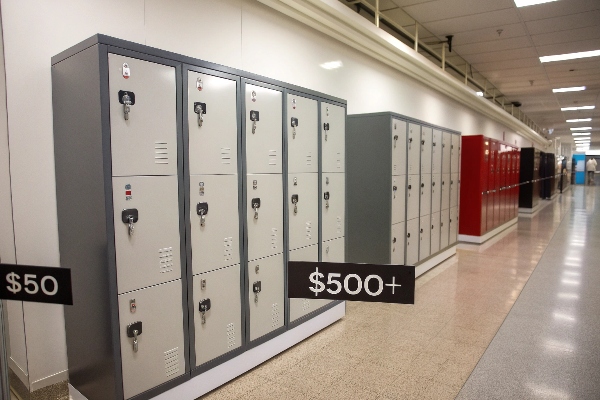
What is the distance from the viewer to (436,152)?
6.01 m

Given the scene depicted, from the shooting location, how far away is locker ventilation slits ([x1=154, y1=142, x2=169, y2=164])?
7.36 ft

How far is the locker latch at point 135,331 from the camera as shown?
2137mm

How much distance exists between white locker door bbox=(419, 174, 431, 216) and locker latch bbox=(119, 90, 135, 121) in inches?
171

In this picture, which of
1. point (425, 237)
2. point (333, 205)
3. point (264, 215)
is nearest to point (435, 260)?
point (425, 237)

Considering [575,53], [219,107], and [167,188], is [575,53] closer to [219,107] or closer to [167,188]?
[219,107]

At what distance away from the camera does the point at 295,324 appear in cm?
326

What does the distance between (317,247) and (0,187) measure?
2.38 metres

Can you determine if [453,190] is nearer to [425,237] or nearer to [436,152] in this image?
[436,152]

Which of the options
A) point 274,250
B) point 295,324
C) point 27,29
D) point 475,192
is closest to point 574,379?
point 295,324

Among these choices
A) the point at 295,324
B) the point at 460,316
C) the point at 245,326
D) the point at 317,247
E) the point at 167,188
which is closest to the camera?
the point at 167,188

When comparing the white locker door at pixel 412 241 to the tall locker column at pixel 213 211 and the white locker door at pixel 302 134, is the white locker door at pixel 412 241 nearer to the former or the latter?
the white locker door at pixel 302 134

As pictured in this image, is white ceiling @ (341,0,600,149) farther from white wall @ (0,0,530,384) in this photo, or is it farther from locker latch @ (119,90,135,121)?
locker latch @ (119,90,135,121)

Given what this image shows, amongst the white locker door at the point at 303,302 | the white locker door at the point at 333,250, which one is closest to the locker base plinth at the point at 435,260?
the white locker door at the point at 333,250

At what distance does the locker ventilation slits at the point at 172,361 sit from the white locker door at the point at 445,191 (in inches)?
204
